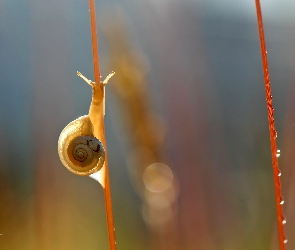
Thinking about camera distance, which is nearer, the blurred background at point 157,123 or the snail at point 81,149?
the snail at point 81,149

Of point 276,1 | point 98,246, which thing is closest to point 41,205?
point 98,246

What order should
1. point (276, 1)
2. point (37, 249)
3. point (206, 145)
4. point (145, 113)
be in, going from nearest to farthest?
point (145, 113)
point (37, 249)
point (206, 145)
point (276, 1)

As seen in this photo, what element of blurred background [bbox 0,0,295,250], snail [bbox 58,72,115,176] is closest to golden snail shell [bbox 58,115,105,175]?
snail [bbox 58,72,115,176]

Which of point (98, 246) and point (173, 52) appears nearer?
point (98, 246)

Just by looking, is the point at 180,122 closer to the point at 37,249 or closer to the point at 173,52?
the point at 173,52

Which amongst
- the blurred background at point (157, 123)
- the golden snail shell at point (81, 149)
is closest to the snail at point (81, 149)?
the golden snail shell at point (81, 149)

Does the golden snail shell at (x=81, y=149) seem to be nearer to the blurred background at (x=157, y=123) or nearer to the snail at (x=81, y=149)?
the snail at (x=81, y=149)
